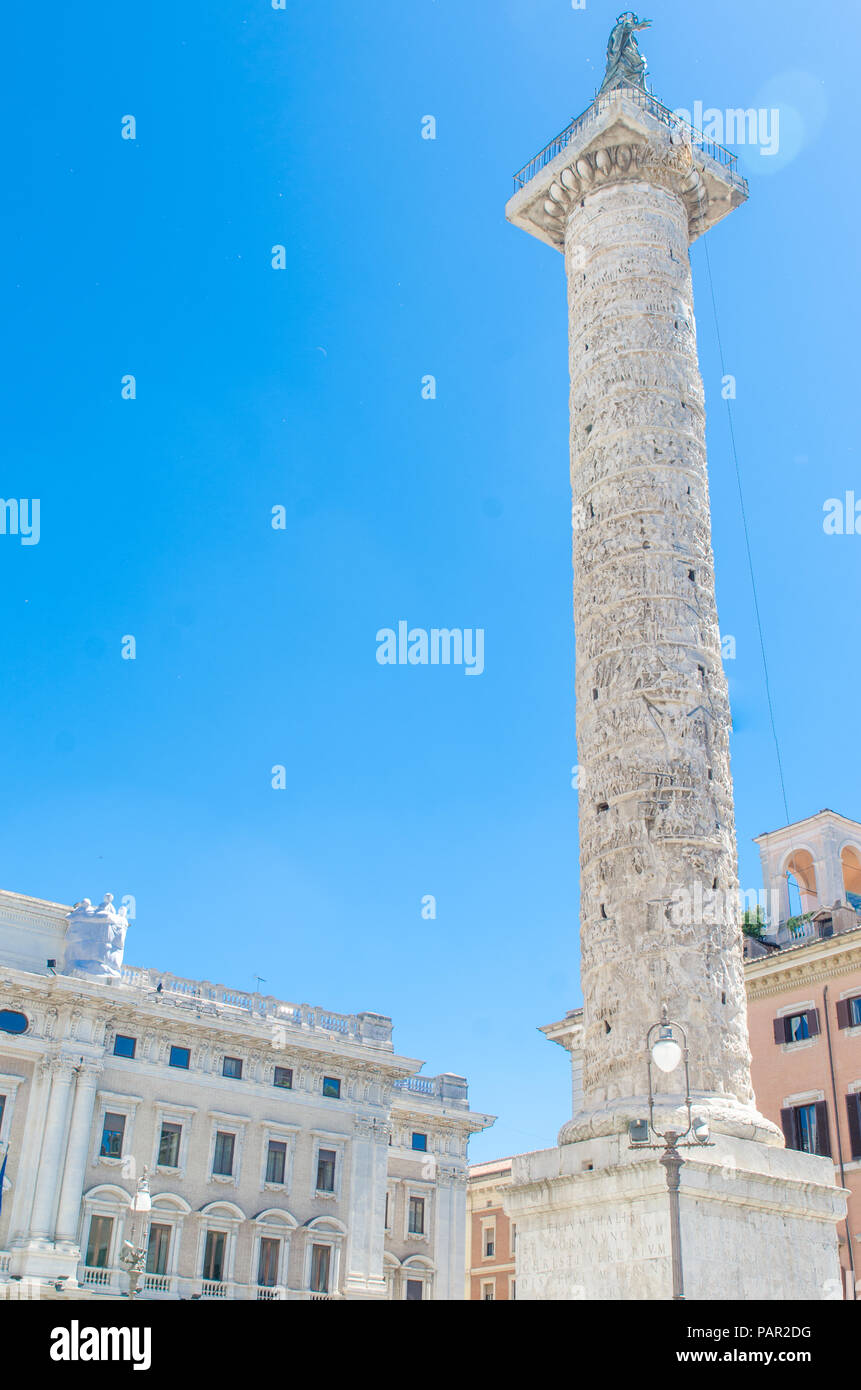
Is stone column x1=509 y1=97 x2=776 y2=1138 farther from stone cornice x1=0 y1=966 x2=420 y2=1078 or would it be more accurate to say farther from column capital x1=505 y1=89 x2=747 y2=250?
stone cornice x1=0 y1=966 x2=420 y2=1078

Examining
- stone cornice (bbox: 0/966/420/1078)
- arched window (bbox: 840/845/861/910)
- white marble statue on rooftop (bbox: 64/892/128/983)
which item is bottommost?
stone cornice (bbox: 0/966/420/1078)

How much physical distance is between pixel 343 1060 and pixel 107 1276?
9086mm

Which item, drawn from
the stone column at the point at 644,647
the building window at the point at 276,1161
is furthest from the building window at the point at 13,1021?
the stone column at the point at 644,647

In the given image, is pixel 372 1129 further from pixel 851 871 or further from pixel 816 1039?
pixel 816 1039

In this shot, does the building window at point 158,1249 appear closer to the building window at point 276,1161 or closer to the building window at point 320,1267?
the building window at point 276,1161

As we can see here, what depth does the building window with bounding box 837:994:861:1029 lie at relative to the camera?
2459cm

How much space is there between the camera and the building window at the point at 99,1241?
2994 cm

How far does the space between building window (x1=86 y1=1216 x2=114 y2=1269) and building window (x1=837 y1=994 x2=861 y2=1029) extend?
1798cm

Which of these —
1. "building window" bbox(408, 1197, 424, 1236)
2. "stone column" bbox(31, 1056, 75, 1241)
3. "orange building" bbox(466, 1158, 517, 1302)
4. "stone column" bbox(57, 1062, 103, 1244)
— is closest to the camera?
"stone column" bbox(31, 1056, 75, 1241)

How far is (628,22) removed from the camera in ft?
63.7

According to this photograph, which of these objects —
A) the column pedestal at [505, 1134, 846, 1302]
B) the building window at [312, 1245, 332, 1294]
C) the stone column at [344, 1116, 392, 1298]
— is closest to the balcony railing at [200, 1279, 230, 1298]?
the building window at [312, 1245, 332, 1294]

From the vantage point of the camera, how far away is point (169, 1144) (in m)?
32.4
